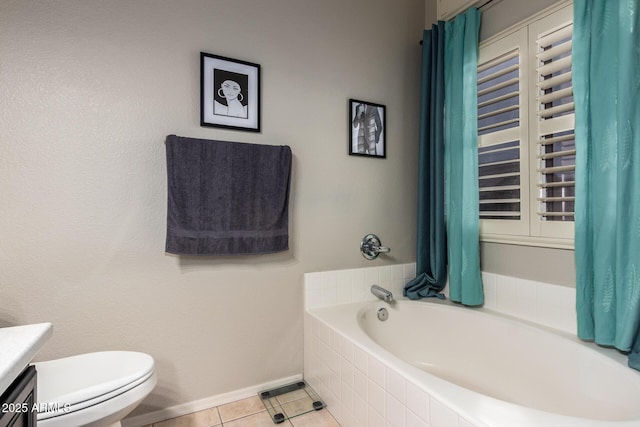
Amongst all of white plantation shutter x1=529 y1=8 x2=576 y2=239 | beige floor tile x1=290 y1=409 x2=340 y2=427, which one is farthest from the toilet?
white plantation shutter x1=529 y1=8 x2=576 y2=239

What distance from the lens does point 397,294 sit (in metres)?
2.32

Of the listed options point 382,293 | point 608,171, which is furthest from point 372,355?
point 608,171

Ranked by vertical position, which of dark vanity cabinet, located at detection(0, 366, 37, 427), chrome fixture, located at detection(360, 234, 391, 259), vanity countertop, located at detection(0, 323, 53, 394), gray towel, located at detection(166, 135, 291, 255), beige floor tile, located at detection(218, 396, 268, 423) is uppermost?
gray towel, located at detection(166, 135, 291, 255)

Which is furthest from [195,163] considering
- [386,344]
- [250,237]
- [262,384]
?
[386,344]

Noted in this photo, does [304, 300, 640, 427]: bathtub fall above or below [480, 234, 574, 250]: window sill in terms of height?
below

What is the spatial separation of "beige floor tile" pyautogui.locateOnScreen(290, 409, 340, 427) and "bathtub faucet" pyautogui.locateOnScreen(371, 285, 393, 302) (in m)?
0.74

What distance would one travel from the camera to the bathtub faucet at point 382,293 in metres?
2.04

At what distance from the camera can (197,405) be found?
1745 millimetres

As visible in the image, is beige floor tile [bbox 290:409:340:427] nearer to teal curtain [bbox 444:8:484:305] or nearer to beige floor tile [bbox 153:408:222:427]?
beige floor tile [bbox 153:408:222:427]

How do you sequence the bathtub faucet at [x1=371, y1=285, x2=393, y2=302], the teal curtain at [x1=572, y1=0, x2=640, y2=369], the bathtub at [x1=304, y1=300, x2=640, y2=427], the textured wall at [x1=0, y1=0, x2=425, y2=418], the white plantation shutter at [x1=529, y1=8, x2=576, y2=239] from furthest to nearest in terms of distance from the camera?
the bathtub faucet at [x1=371, y1=285, x2=393, y2=302] → the white plantation shutter at [x1=529, y1=8, x2=576, y2=239] → the textured wall at [x1=0, y1=0, x2=425, y2=418] → the teal curtain at [x1=572, y1=0, x2=640, y2=369] → the bathtub at [x1=304, y1=300, x2=640, y2=427]

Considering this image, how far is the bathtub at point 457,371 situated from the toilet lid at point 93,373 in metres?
0.90

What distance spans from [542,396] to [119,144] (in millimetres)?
2365

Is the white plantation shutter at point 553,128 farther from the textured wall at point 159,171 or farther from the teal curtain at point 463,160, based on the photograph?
the textured wall at point 159,171

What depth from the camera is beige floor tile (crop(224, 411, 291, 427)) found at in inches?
63.9
